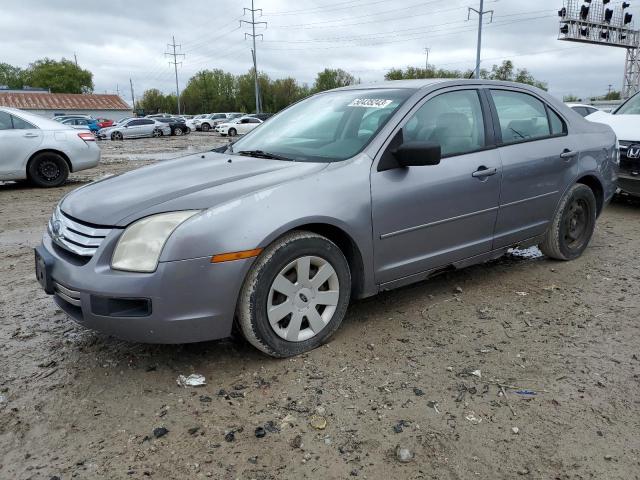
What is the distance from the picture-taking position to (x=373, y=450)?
2324mm

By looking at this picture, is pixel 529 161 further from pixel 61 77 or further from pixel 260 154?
pixel 61 77

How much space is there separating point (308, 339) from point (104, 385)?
1.13 meters

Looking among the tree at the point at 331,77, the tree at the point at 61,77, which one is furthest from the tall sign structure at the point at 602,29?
the tree at the point at 61,77

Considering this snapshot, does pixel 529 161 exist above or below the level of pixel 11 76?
below

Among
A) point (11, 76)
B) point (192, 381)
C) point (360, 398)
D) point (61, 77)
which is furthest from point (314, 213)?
point (11, 76)

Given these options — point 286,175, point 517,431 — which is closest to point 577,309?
point 517,431

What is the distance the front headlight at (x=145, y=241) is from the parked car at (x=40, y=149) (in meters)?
7.63

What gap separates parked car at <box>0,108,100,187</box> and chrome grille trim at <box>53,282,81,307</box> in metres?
7.27

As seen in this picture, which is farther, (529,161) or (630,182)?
(630,182)

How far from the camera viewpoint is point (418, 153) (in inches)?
128

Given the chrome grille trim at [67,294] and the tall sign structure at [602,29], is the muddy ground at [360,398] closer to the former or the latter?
the chrome grille trim at [67,294]

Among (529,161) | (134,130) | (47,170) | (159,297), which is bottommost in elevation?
(159,297)

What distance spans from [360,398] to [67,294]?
163cm

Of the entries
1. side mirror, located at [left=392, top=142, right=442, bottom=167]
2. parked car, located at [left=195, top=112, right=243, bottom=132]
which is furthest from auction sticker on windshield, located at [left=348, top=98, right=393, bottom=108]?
parked car, located at [left=195, top=112, right=243, bottom=132]
